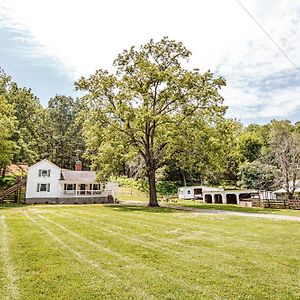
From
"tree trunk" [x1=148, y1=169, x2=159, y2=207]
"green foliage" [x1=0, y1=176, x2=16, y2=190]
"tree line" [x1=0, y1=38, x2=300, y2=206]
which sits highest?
"tree line" [x1=0, y1=38, x2=300, y2=206]

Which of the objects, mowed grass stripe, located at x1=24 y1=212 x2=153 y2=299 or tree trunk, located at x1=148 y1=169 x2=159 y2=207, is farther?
tree trunk, located at x1=148 y1=169 x2=159 y2=207

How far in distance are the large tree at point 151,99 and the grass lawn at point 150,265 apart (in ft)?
60.0

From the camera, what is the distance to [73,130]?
229ft

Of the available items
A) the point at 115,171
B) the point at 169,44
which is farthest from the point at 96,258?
the point at 169,44

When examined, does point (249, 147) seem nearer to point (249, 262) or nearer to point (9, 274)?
point (249, 262)

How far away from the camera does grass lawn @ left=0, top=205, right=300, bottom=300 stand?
237 inches

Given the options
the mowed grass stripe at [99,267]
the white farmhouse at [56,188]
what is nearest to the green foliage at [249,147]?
the white farmhouse at [56,188]

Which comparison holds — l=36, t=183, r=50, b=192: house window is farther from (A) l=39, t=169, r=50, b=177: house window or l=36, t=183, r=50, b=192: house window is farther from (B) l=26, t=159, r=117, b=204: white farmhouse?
(A) l=39, t=169, r=50, b=177: house window

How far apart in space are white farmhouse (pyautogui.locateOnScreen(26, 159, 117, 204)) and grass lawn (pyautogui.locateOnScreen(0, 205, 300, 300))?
2715 cm

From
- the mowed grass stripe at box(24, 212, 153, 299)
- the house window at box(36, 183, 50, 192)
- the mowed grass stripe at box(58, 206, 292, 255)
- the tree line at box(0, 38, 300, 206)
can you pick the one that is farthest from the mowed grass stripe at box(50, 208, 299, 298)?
the house window at box(36, 183, 50, 192)

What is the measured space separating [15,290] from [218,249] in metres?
6.19

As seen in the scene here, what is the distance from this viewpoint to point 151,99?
30.7m

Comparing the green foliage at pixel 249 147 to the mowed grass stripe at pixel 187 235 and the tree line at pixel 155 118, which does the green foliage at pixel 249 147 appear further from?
the mowed grass stripe at pixel 187 235

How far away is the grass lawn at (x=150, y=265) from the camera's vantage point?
6.02 metres
